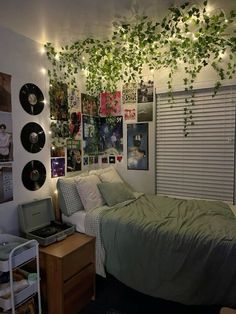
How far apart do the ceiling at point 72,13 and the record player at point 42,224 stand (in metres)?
→ 1.61

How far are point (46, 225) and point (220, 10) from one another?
2460 millimetres

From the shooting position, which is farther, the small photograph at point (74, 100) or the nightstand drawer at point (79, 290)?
the small photograph at point (74, 100)

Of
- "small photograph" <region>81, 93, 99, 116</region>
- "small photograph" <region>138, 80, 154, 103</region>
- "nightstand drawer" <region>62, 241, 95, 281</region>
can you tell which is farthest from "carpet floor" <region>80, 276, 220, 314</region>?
"small photograph" <region>138, 80, 154, 103</region>

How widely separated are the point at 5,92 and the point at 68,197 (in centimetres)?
118

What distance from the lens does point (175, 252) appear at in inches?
75.9

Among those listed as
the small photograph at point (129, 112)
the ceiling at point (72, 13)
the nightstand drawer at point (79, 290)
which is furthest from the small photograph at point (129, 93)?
the nightstand drawer at point (79, 290)

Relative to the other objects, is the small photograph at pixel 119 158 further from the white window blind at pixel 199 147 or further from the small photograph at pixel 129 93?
the small photograph at pixel 129 93

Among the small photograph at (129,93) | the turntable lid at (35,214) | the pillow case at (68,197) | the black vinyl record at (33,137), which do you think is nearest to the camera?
the turntable lid at (35,214)

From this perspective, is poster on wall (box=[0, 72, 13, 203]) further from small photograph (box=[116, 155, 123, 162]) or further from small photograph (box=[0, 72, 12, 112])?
small photograph (box=[116, 155, 123, 162])

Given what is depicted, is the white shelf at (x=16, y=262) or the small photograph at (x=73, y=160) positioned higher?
the small photograph at (x=73, y=160)

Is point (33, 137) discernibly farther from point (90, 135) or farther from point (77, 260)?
point (77, 260)

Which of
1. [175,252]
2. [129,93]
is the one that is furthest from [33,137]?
[175,252]

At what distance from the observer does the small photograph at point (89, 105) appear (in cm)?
318

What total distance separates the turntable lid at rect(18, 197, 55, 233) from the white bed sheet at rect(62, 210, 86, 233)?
0.18 meters
